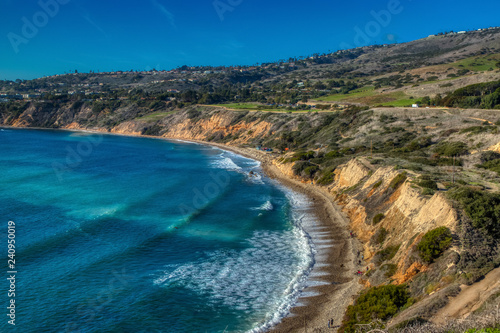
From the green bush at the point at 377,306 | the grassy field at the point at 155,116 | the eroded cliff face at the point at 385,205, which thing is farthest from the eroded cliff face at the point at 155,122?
the green bush at the point at 377,306

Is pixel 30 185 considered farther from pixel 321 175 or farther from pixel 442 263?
pixel 442 263

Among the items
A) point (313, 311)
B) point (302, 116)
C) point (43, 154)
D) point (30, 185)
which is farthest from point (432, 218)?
point (43, 154)

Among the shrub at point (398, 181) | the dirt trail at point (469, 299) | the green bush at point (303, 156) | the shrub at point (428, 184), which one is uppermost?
the green bush at point (303, 156)

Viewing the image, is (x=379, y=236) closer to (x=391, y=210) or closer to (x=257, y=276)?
(x=391, y=210)

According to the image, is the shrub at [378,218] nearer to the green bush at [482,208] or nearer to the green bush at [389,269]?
the green bush at [482,208]

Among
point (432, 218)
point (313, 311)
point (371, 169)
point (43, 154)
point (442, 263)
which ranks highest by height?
point (43, 154)

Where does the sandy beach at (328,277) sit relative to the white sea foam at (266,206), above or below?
below
